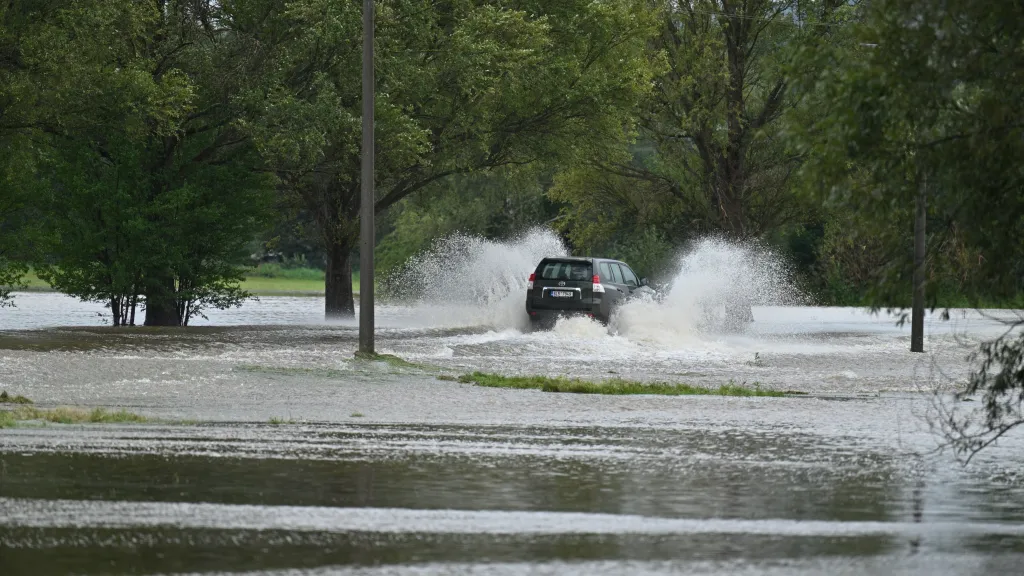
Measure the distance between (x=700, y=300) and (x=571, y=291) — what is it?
5.03 m

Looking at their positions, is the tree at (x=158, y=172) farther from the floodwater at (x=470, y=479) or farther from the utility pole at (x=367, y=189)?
the floodwater at (x=470, y=479)

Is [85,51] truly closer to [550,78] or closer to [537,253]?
[550,78]

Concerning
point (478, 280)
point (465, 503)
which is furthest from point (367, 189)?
point (478, 280)

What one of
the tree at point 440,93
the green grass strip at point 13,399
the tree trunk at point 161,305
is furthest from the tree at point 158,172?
the green grass strip at point 13,399

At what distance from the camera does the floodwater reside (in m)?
7.60

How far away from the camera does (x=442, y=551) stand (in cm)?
767

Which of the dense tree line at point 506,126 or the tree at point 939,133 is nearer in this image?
the tree at point 939,133

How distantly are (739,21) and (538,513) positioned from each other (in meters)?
40.2

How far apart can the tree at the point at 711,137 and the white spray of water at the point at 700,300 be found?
2300 millimetres

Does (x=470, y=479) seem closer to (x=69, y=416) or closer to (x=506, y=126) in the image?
(x=69, y=416)

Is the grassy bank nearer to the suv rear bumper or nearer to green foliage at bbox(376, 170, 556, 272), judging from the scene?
the suv rear bumper

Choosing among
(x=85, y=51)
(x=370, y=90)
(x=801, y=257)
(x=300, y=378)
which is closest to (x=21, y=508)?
(x=300, y=378)

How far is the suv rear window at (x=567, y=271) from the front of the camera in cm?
3184

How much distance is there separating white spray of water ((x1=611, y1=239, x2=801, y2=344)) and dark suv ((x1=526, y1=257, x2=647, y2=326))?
0.59 meters
